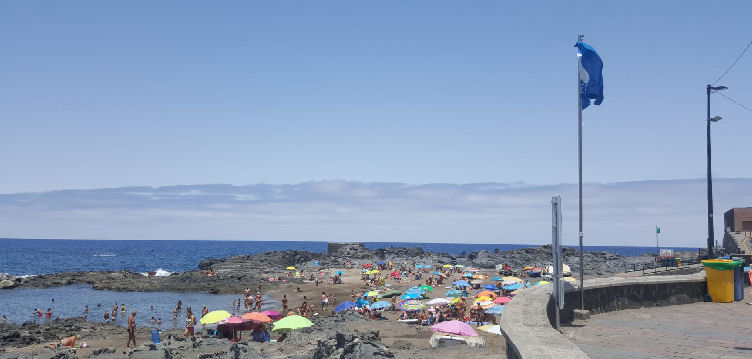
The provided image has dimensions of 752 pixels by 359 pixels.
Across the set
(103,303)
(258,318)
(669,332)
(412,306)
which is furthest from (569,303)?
(103,303)

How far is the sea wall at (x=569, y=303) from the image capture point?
6.01m

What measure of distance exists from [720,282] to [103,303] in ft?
132

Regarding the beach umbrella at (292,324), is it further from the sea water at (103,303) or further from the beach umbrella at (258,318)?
the sea water at (103,303)

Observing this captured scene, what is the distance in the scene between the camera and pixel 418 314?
2655 centimetres

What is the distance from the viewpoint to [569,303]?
10891 mm

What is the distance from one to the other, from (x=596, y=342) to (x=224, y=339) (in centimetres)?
1641

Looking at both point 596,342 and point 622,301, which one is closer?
point 596,342

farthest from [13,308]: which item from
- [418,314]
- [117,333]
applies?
[418,314]

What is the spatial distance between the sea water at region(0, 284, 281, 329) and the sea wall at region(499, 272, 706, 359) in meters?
24.0

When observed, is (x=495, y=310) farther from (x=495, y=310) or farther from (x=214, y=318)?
(x=214, y=318)

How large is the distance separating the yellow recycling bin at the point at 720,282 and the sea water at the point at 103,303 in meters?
24.8

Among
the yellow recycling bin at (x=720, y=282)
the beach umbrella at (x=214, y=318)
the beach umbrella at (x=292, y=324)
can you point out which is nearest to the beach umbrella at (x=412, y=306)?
the beach umbrella at (x=292, y=324)

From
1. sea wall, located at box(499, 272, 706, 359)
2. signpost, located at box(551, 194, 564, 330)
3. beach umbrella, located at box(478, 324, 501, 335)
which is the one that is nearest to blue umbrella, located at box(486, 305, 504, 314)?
beach umbrella, located at box(478, 324, 501, 335)

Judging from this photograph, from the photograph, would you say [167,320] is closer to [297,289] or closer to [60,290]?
[297,289]
